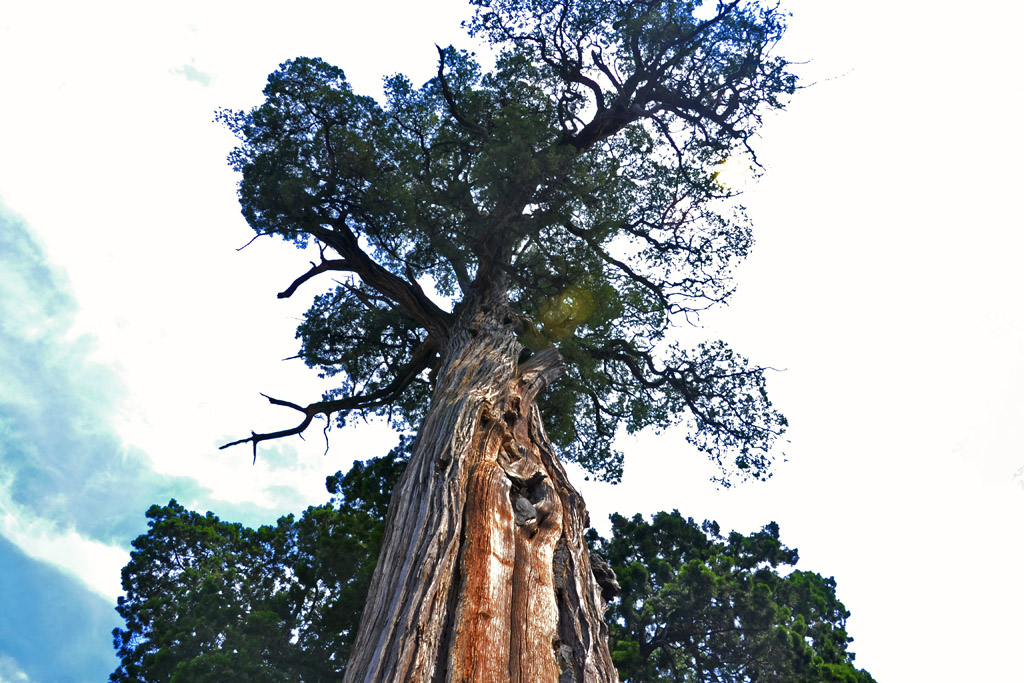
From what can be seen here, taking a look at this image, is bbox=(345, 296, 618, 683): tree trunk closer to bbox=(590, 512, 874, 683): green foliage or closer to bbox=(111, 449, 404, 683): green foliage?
bbox=(111, 449, 404, 683): green foliage

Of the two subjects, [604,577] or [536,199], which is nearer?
[604,577]

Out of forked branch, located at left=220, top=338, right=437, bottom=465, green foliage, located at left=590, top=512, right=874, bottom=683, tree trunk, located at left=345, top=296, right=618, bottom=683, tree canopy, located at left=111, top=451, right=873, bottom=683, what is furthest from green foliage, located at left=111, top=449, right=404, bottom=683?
green foliage, located at left=590, top=512, right=874, bottom=683

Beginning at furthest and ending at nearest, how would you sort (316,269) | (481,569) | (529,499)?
(316,269) → (529,499) → (481,569)

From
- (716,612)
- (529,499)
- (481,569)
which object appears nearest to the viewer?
(481,569)

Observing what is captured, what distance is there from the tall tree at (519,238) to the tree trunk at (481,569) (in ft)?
0.08

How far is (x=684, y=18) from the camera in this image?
7.80m

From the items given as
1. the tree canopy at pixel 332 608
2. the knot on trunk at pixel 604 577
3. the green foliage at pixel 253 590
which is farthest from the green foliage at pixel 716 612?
the knot on trunk at pixel 604 577

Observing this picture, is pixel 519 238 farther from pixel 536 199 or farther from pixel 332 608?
pixel 332 608

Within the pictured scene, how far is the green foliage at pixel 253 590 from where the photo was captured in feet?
21.5

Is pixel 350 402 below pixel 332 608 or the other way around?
the other way around

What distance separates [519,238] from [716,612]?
17.6ft

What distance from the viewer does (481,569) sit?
107 inches

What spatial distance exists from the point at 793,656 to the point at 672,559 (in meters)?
2.20

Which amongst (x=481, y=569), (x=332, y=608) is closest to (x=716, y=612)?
(x=332, y=608)
